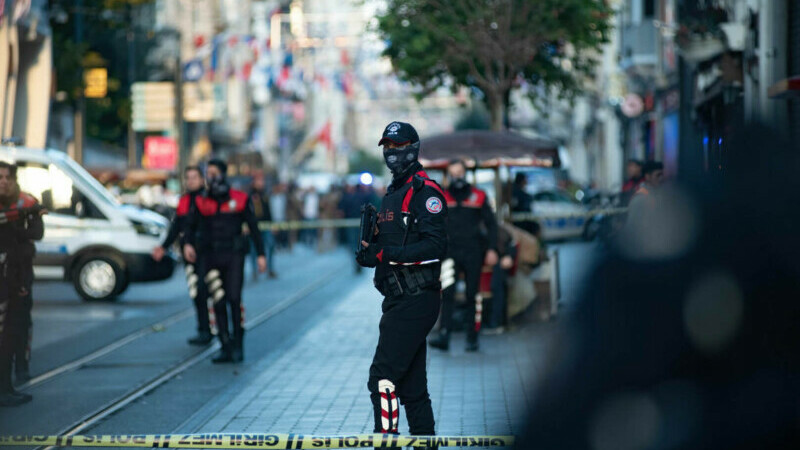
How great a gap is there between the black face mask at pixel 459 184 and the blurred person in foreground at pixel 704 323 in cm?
849

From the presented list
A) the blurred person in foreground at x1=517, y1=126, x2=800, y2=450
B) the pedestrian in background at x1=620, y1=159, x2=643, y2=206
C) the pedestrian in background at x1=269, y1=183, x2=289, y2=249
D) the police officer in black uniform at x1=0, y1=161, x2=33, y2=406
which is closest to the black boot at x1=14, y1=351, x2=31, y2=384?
the police officer in black uniform at x1=0, y1=161, x2=33, y2=406

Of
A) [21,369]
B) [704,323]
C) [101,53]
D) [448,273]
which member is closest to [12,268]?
[21,369]

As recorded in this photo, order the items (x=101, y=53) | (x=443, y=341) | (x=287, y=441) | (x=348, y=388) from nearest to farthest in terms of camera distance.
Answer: (x=287, y=441), (x=348, y=388), (x=443, y=341), (x=101, y=53)

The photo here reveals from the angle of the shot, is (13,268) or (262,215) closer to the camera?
(13,268)

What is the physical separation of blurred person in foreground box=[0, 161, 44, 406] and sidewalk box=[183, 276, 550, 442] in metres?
1.49

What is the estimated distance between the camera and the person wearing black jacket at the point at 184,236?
41.0 feet

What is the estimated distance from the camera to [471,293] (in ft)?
40.4

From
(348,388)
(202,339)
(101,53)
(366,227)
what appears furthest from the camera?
(101,53)

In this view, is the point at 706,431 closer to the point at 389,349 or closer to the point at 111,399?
the point at 389,349

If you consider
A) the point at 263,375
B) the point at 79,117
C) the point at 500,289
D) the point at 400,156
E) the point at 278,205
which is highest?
the point at 79,117

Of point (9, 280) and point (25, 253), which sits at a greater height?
point (25, 253)

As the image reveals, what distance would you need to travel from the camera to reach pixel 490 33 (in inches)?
739

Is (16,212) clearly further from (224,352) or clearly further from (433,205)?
(433,205)

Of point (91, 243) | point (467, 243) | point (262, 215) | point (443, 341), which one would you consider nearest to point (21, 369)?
point (443, 341)
